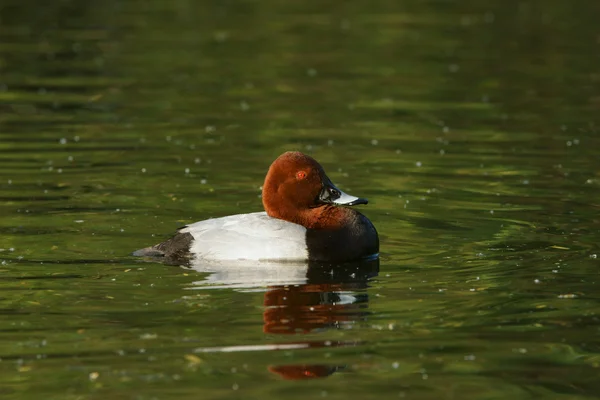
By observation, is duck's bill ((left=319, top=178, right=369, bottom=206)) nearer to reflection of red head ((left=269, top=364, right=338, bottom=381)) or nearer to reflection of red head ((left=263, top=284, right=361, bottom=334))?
reflection of red head ((left=263, top=284, right=361, bottom=334))

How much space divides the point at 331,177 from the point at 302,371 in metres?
6.15

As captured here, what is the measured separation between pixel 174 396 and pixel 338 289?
105 inches

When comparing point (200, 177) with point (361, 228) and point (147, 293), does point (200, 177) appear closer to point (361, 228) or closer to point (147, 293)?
point (361, 228)

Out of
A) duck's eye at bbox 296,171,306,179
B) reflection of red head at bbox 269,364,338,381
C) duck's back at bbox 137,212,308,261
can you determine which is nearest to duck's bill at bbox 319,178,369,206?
duck's eye at bbox 296,171,306,179

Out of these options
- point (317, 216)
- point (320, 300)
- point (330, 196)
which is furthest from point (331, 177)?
point (320, 300)

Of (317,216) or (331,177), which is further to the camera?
(331,177)

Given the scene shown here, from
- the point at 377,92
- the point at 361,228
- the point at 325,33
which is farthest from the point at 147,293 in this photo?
the point at 325,33

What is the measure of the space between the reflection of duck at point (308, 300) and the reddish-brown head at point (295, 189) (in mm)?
545

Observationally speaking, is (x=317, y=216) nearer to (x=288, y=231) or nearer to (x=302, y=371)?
(x=288, y=231)

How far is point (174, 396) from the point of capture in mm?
7129

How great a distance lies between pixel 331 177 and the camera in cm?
1355

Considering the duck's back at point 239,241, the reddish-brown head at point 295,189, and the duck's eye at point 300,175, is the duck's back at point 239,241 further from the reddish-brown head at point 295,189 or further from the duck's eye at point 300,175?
the duck's eye at point 300,175

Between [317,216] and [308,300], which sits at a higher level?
[317,216]

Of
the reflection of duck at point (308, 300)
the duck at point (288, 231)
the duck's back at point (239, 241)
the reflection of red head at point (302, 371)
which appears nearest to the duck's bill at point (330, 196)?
the duck at point (288, 231)
